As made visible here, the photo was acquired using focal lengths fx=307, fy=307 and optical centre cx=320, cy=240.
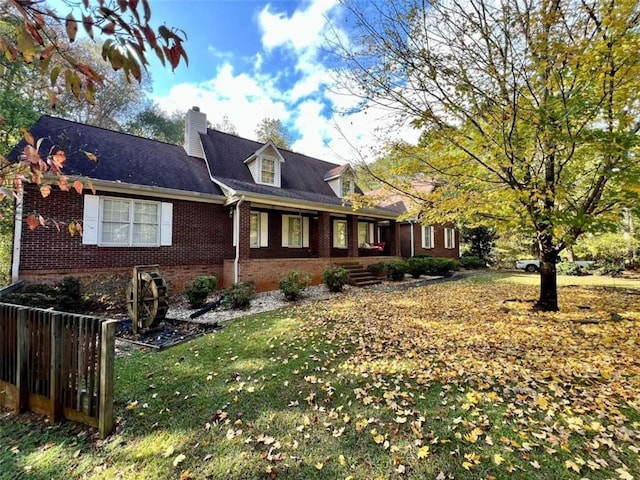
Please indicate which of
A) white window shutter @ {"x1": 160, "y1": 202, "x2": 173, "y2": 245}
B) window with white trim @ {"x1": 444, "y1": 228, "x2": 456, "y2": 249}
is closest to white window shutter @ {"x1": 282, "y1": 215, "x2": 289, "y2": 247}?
white window shutter @ {"x1": 160, "y1": 202, "x2": 173, "y2": 245}

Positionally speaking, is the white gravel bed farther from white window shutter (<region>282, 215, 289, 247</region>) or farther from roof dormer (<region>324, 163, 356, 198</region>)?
roof dormer (<region>324, 163, 356, 198</region>)

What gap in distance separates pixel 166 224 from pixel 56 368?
7969 mm

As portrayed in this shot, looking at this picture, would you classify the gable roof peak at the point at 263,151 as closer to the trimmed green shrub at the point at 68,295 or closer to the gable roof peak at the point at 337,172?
the gable roof peak at the point at 337,172

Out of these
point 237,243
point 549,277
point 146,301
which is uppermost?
point 237,243

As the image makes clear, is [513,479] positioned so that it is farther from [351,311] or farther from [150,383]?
[351,311]

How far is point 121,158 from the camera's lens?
11.2 meters

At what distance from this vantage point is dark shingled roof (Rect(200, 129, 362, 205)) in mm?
13430

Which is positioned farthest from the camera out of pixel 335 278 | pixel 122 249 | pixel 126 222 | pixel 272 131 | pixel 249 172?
pixel 272 131

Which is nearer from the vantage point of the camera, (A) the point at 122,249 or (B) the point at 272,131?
(A) the point at 122,249

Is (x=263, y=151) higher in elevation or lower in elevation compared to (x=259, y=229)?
higher

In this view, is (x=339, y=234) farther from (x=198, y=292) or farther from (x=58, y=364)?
(x=58, y=364)

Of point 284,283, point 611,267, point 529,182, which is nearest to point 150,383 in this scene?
point 284,283

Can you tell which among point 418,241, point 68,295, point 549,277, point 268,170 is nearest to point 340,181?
point 268,170

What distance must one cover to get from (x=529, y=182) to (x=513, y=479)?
594 cm
